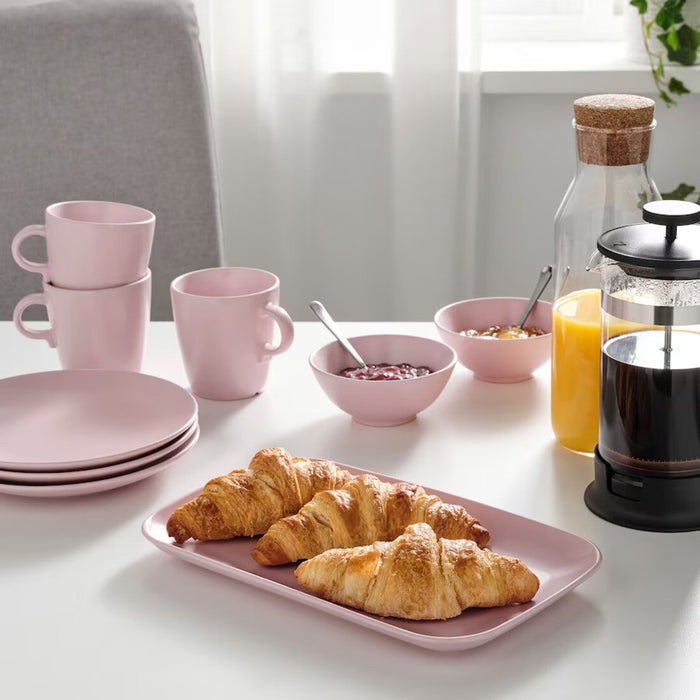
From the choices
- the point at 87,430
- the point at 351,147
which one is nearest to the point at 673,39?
the point at 351,147

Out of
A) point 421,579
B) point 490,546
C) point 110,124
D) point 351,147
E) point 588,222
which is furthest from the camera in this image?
point 351,147

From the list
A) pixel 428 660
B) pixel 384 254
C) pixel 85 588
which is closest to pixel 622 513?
pixel 428 660

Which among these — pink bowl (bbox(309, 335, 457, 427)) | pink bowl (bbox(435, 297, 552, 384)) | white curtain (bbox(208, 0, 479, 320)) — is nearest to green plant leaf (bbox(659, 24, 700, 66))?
white curtain (bbox(208, 0, 479, 320))

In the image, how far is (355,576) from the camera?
0.73m

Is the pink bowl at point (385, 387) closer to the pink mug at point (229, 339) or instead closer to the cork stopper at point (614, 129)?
the pink mug at point (229, 339)

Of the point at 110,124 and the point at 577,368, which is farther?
the point at 110,124

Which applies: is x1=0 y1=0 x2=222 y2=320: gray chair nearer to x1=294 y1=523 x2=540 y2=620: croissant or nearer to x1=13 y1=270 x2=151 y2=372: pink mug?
x1=13 y1=270 x2=151 y2=372: pink mug

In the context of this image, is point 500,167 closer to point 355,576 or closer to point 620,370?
point 620,370

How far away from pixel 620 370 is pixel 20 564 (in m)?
0.50

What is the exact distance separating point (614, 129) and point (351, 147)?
54.6 inches

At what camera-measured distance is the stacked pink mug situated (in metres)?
1.15

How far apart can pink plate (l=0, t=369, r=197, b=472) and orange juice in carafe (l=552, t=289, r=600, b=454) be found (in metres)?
0.35

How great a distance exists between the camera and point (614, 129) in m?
0.91

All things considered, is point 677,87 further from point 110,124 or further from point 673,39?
point 110,124
